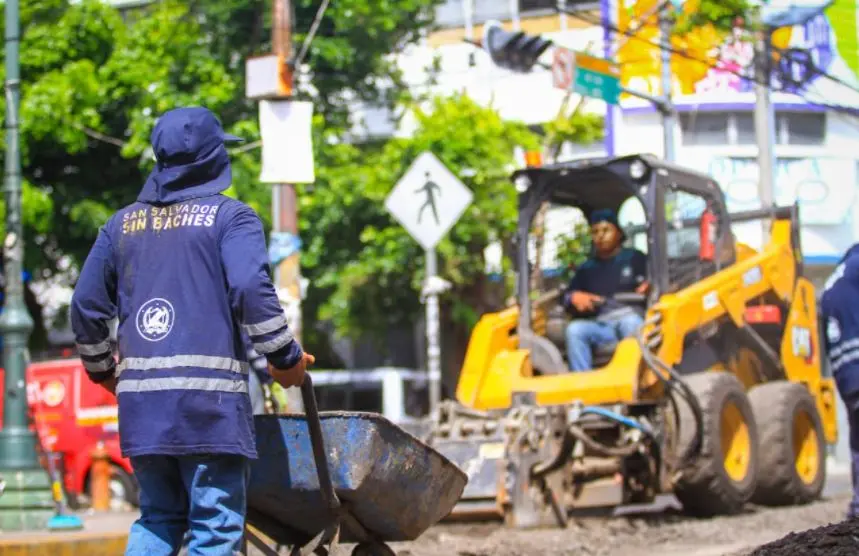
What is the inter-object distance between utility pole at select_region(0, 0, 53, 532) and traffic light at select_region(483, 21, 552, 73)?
5.89 m

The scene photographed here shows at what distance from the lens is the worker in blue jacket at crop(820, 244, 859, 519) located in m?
7.77

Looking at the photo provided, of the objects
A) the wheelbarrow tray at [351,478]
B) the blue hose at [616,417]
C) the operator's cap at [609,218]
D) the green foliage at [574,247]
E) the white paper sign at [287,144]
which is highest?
the white paper sign at [287,144]

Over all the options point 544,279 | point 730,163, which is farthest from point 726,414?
point 730,163

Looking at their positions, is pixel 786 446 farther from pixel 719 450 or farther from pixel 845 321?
pixel 845 321

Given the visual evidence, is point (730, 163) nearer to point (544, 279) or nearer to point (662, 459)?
point (544, 279)

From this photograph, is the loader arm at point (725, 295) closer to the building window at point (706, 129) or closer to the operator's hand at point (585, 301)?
the operator's hand at point (585, 301)

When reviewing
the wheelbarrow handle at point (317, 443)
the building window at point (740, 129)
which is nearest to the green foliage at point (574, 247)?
the wheelbarrow handle at point (317, 443)

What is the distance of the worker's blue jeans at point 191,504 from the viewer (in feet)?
15.3

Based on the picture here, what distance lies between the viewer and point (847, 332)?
7789mm

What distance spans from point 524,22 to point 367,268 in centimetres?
879

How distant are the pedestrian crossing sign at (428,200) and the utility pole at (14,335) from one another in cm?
318

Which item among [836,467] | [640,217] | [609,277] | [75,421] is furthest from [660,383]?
[836,467]

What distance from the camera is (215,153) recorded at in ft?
16.5

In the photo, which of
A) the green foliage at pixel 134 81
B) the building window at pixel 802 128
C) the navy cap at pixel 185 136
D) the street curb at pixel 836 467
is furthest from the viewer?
the building window at pixel 802 128
